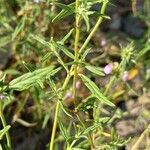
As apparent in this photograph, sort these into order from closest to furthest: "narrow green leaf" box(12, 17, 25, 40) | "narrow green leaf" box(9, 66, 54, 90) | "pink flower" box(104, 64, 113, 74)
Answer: "narrow green leaf" box(9, 66, 54, 90) → "pink flower" box(104, 64, 113, 74) → "narrow green leaf" box(12, 17, 25, 40)

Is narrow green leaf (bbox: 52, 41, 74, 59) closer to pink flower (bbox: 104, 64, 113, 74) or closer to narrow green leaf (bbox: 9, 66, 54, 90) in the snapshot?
narrow green leaf (bbox: 9, 66, 54, 90)

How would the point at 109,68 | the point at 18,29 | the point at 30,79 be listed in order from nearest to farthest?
the point at 30,79 → the point at 109,68 → the point at 18,29

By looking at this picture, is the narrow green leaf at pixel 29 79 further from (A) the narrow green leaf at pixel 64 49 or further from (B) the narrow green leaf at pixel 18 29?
(B) the narrow green leaf at pixel 18 29

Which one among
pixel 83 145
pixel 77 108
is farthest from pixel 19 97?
pixel 77 108

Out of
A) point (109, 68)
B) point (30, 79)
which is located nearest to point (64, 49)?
point (30, 79)

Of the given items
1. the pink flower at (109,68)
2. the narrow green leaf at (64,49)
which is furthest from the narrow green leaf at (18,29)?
the narrow green leaf at (64,49)

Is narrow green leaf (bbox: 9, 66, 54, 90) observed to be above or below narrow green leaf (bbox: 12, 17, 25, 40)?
above

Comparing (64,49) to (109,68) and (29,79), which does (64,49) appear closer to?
(29,79)

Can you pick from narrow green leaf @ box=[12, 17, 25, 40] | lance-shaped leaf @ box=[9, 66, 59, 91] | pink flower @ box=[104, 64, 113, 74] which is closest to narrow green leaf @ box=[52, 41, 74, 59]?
lance-shaped leaf @ box=[9, 66, 59, 91]

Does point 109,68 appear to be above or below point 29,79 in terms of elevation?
below

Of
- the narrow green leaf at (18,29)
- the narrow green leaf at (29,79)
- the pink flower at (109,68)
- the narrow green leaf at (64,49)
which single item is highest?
the narrow green leaf at (64,49)

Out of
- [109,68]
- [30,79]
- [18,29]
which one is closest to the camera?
[30,79]
